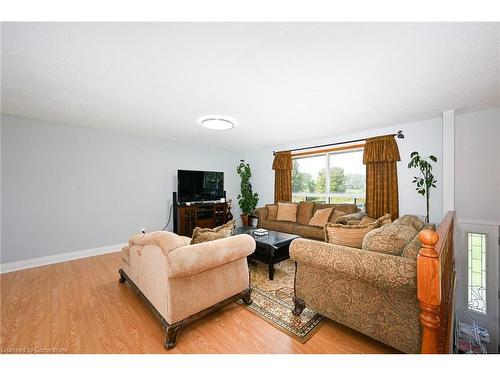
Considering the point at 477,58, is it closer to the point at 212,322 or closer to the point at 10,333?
the point at 212,322

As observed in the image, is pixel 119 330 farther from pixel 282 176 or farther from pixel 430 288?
pixel 282 176

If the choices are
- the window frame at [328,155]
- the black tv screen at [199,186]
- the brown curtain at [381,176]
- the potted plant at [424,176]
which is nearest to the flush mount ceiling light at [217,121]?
the black tv screen at [199,186]

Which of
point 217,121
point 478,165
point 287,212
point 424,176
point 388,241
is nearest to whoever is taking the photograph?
point 388,241

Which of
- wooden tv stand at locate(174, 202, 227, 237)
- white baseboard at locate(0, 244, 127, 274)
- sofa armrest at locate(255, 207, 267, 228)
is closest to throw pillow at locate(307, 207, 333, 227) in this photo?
sofa armrest at locate(255, 207, 267, 228)

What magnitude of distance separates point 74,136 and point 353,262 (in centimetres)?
441

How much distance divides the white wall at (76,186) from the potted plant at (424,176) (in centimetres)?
450

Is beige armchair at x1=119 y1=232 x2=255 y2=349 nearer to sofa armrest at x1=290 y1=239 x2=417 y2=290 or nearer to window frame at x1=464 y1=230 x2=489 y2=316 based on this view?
sofa armrest at x1=290 y1=239 x2=417 y2=290

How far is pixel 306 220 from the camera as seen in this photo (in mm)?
4086

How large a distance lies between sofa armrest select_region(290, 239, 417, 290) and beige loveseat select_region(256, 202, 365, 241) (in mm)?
1929

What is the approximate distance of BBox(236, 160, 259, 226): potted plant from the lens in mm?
5410

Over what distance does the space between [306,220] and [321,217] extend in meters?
0.40

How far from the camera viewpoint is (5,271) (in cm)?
282

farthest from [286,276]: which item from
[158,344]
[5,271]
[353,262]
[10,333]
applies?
[5,271]

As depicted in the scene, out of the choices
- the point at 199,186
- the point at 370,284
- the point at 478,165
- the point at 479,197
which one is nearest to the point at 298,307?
the point at 370,284
